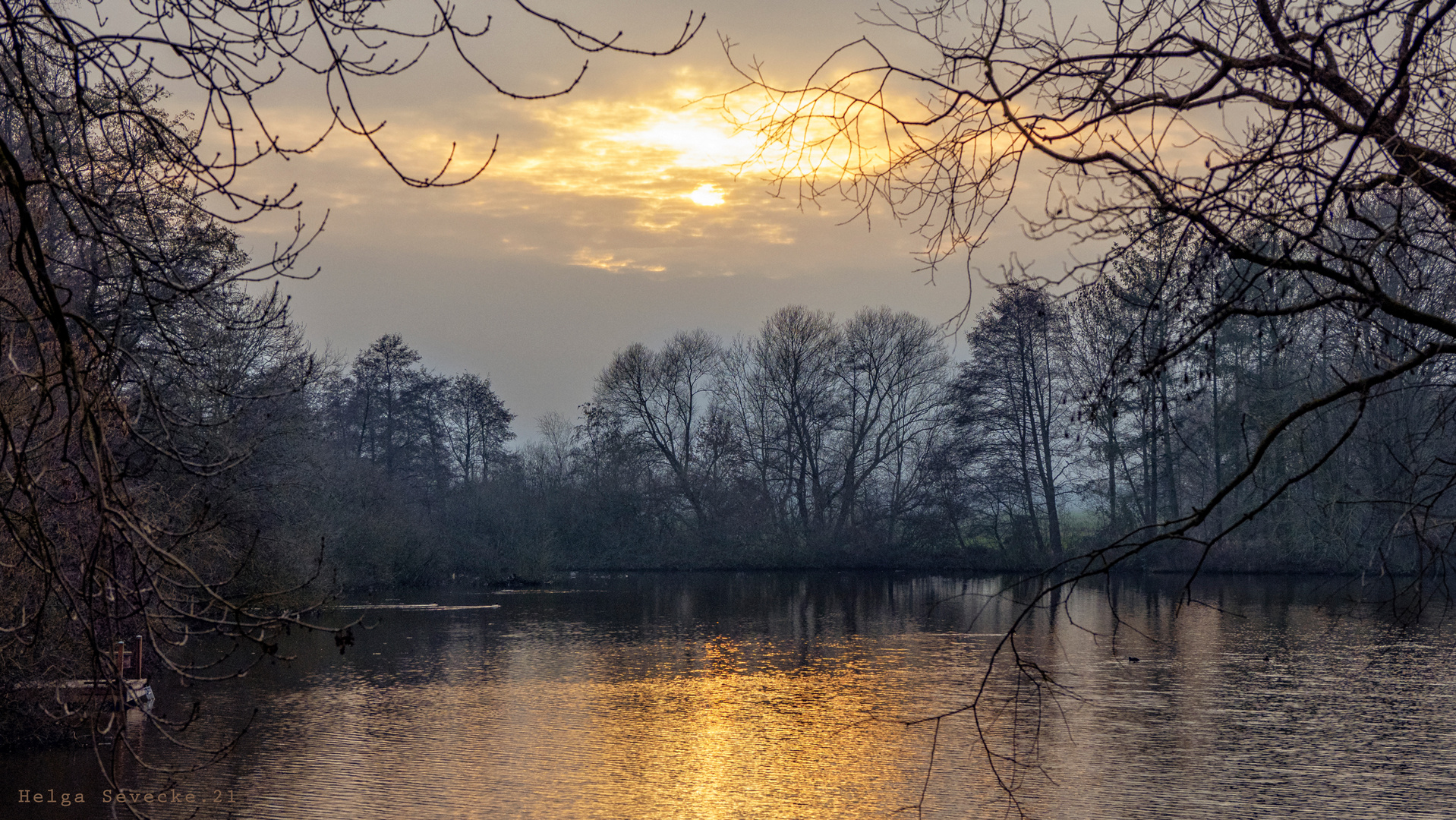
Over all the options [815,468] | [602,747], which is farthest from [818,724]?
[815,468]

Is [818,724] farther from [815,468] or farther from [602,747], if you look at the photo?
[815,468]

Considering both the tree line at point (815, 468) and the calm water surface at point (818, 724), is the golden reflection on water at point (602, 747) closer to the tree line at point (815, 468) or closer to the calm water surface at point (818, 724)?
the calm water surface at point (818, 724)

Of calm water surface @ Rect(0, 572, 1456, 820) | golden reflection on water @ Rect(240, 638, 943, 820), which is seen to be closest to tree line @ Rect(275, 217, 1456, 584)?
calm water surface @ Rect(0, 572, 1456, 820)

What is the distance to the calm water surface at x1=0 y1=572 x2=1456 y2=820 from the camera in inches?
537

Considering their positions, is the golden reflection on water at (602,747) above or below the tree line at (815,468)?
below

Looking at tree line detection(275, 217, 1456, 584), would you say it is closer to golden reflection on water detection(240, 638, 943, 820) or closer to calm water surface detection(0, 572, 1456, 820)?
calm water surface detection(0, 572, 1456, 820)

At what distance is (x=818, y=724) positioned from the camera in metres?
18.1

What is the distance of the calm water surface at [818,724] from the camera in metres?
13.6

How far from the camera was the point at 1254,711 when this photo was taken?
733 inches

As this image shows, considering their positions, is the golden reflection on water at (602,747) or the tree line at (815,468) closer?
the golden reflection on water at (602,747)

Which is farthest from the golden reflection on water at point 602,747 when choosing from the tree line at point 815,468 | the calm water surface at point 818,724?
the tree line at point 815,468

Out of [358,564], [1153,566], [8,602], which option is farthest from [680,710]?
[1153,566]

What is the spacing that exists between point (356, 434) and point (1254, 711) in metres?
43.9

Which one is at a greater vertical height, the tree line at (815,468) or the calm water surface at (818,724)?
the tree line at (815,468)
